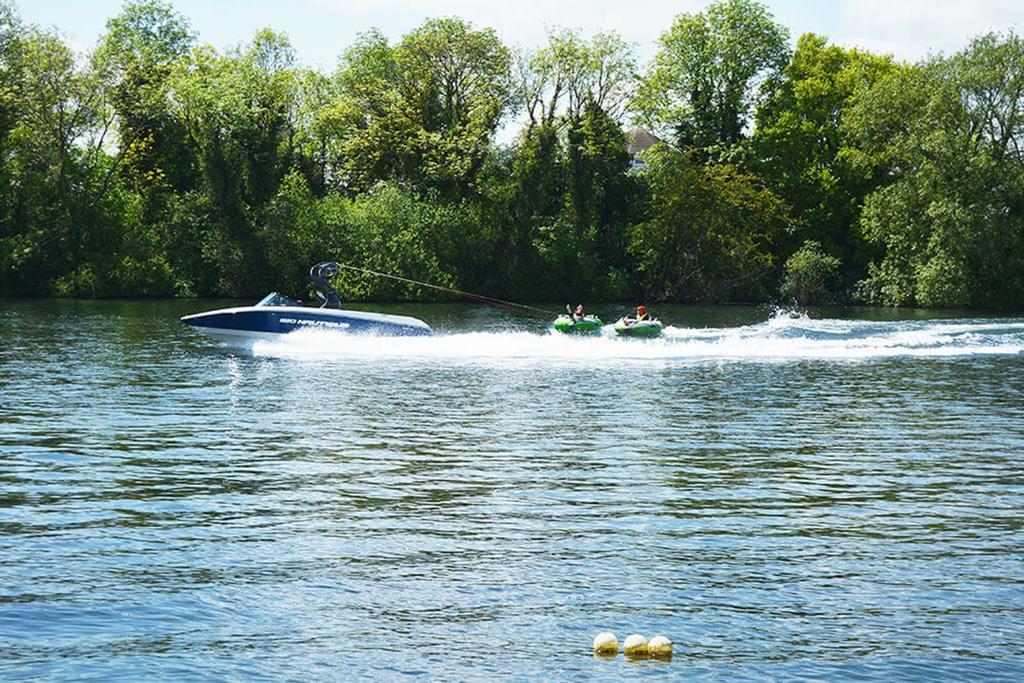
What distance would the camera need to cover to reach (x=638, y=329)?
5266cm

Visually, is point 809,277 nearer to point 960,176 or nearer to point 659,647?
point 960,176

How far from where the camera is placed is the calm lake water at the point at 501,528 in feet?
39.3

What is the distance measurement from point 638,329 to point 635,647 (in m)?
41.3

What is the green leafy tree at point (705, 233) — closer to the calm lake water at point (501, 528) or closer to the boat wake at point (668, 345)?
the boat wake at point (668, 345)

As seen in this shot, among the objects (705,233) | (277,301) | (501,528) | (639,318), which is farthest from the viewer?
(705,233)

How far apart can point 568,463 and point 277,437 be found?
6524 millimetres

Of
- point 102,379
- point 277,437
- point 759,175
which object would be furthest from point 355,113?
point 277,437

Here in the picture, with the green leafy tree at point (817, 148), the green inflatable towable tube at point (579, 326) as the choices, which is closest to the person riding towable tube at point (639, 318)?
the green inflatable towable tube at point (579, 326)

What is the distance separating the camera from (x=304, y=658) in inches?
459

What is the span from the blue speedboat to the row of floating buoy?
3687cm

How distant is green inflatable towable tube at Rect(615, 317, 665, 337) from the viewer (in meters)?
52.6

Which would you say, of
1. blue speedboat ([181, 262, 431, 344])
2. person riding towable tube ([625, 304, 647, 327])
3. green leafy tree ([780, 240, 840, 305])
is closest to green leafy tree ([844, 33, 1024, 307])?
green leafy tree ([780, 240, 840, 305])

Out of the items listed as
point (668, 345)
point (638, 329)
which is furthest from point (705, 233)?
point (668, 345)

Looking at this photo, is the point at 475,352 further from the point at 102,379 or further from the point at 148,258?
the point at 148,258
